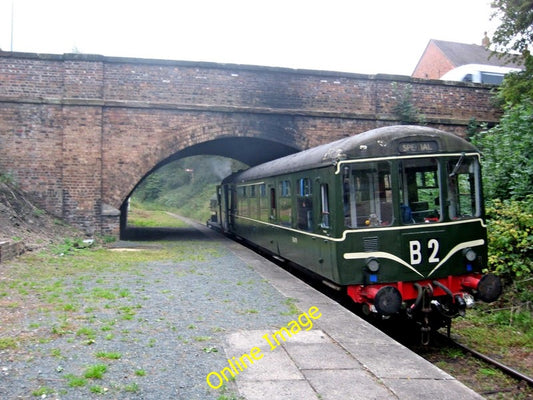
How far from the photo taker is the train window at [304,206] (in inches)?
332

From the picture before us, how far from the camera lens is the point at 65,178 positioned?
15.3 metres

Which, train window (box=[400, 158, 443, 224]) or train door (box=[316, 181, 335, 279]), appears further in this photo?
train door (box=[316, 181, 335, 279])

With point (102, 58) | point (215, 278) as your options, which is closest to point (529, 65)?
point (215, 278)

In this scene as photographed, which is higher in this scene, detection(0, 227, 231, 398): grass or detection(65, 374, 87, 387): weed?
detection(0, 227, 231, 398): grass

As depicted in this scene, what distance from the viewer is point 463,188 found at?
7.03 m

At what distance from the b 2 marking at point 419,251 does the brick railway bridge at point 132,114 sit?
35.3 feet

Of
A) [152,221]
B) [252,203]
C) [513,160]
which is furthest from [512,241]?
[152,221]

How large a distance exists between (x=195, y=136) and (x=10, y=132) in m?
5.62

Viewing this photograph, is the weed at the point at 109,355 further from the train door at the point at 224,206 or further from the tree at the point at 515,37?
the train door at the point at 224,206

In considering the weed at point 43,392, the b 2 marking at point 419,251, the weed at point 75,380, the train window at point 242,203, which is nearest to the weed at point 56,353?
the weed at point 75,380

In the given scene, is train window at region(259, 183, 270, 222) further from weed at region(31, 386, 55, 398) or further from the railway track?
weed at region(31, 386, 55, 398)

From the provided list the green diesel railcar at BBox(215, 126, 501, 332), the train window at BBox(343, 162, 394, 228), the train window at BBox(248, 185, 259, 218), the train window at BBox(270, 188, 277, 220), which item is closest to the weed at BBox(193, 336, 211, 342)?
the green diesel railcar at BBox(215, 126, 501, 332)

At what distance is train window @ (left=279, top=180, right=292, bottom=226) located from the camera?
9.95 meters

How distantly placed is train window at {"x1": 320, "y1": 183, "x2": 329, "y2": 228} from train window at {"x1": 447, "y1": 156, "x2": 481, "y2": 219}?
1728mm
